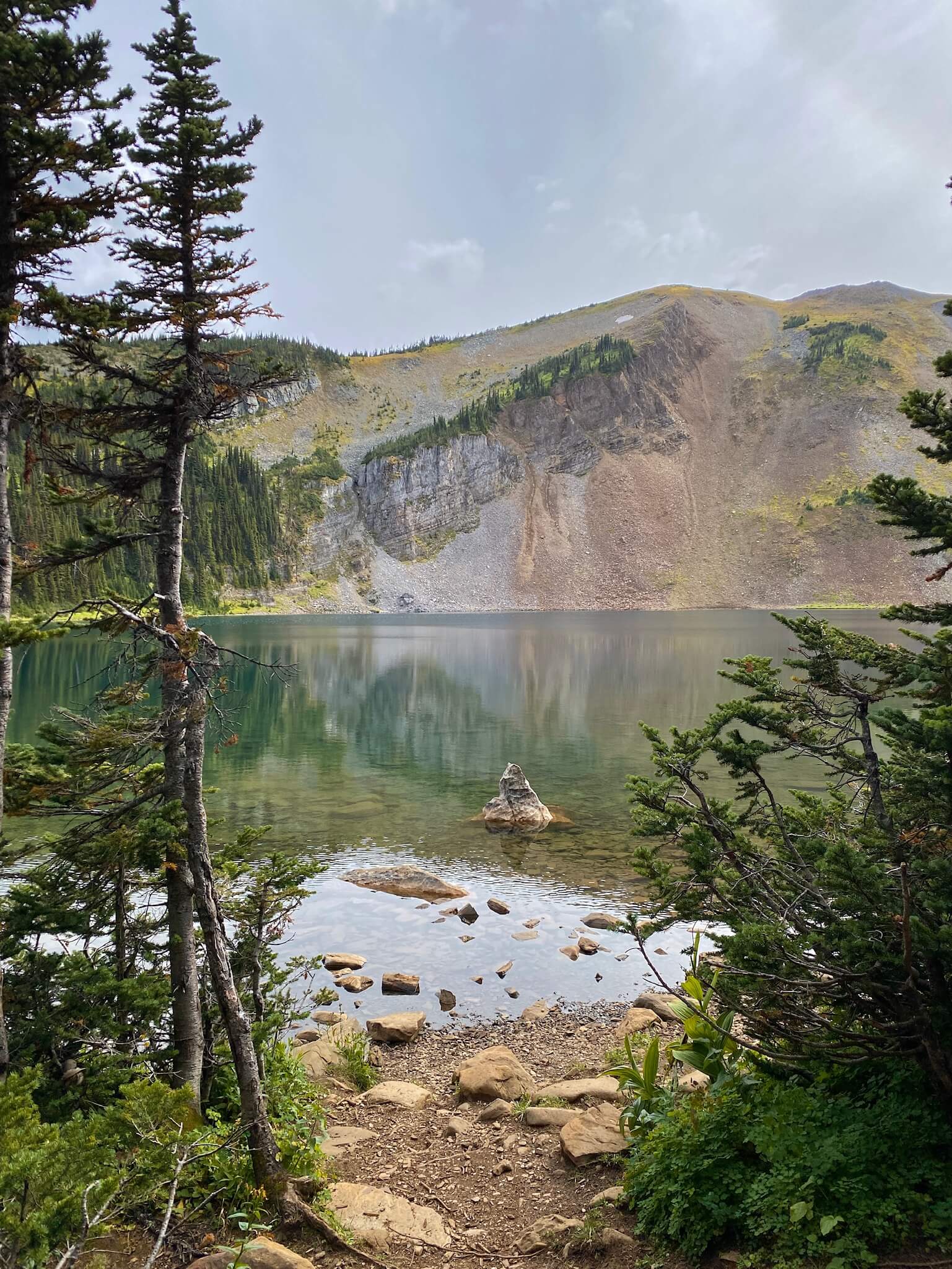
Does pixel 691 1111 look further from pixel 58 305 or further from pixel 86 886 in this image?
pixel 58 305

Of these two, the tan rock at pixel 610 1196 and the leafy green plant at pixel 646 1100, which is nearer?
the tan rock at pixel 610 1196

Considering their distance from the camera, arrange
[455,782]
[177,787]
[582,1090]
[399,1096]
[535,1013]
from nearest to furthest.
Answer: [177,787] < [582,1090] < [399,1096] < [535,1013] < [455,782]

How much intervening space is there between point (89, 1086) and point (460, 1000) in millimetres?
7984

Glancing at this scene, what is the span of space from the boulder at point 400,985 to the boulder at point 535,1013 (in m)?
2.09

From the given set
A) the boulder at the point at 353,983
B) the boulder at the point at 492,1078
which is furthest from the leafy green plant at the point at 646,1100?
the boulder at the point at 353,983

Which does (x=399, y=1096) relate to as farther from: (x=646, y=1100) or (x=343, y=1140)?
(x=646, y=1100)

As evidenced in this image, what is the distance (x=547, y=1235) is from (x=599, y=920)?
416 inches

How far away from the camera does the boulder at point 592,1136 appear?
24.5ft

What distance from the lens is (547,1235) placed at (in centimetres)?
625

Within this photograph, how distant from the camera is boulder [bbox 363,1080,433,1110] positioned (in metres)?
9.68

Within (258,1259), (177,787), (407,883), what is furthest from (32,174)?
(407,883)

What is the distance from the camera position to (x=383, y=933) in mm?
16047

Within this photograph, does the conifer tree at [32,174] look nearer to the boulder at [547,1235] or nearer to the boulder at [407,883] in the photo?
the boulder at [547,1235]

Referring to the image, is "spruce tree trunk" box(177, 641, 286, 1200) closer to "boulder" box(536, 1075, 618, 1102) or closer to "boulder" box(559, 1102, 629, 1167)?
Result: "boulder" box(559, 1102, 629, 1167)
